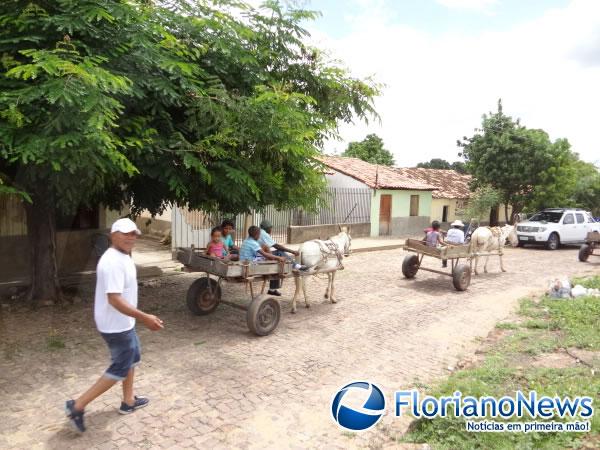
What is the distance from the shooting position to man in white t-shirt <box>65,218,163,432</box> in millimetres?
3686

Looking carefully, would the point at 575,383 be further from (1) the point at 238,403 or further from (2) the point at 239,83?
(2) the point at 239,83

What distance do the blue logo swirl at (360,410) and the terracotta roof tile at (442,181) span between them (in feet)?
71.2

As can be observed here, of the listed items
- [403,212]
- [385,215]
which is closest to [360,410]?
[385,215]

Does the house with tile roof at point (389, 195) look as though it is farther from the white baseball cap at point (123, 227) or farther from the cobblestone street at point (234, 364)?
the white baseball cap at point (123, 227)

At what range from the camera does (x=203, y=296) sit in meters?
7.31

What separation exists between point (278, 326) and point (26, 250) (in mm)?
6103

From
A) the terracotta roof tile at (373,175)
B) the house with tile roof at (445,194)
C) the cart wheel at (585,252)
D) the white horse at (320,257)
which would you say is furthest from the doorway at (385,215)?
the white horse at (320,257)

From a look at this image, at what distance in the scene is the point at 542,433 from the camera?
375 cm

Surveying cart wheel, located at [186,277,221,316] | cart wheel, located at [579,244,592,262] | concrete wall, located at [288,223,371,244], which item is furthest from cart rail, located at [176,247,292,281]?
cart wheel, located at [579,244,592,262]

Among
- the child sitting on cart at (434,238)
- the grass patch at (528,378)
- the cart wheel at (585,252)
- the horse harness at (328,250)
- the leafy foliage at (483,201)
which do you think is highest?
the leafy foliage at (483,201)

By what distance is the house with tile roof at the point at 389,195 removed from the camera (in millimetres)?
21116

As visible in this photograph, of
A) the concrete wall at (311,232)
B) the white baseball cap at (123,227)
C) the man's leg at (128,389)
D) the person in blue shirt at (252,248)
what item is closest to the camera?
the white baseball cap at (123,227)

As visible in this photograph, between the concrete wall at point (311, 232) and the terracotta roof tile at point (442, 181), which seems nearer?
the concrete wall at point (311, 232)

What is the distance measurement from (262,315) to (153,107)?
3249mm
